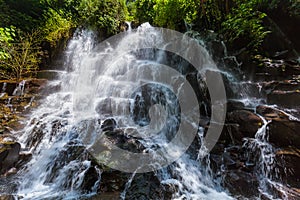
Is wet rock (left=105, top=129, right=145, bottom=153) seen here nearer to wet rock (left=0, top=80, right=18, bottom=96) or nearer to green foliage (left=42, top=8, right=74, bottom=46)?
wet rock (left=0, top=80, right=18, bottom=96)

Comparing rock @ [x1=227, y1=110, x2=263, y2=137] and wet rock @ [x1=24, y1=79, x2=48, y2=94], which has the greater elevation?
wet rock @ [x1=24, y1=79, x2=48, y2=94]

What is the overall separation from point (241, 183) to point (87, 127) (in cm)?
363

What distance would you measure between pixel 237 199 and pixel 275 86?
321cm

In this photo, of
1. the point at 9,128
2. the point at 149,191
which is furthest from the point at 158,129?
the point at 9,128

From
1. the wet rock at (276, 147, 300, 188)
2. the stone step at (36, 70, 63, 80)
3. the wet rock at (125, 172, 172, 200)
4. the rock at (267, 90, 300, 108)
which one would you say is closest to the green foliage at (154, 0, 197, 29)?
the rock at (267, 90, 300, 108)

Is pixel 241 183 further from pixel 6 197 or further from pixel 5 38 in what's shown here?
pixel 5 38

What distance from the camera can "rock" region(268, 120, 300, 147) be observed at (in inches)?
151

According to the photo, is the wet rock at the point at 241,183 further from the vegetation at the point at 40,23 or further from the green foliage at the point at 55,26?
the green foliage at the point at 55,26

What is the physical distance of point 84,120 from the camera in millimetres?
4906

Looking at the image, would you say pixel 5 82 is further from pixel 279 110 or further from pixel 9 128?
pixel 279 110

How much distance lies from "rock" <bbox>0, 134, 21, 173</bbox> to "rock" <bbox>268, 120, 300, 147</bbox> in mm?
5473

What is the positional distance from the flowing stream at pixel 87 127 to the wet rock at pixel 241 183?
0.19 m

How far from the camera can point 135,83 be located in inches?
260

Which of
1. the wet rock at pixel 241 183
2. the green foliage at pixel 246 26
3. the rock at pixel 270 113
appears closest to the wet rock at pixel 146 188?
the wet rock at pixel 241 183
